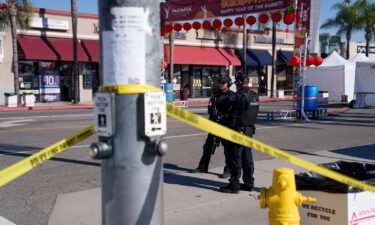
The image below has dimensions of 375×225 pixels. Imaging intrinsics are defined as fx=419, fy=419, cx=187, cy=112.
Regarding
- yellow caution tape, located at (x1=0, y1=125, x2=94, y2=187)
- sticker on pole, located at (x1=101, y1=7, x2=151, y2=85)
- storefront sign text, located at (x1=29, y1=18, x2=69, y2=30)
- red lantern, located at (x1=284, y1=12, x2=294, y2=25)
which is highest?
storefront sign text, located at (x1=29, y1=18, x2=69, y2=30)

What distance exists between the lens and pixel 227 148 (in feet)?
20.2

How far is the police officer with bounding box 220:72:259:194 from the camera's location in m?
6.04

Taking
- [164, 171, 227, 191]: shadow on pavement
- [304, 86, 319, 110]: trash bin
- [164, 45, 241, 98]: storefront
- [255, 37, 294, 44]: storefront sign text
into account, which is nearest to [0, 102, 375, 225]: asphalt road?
[164, 171, 227, 191]: shadow on pavement

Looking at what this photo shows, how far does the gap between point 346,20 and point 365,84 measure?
19295mm

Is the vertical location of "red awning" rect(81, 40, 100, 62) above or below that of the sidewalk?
above

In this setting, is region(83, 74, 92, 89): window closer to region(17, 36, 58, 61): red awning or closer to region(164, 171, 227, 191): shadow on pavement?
region(17, 36, 58, 61): red awning

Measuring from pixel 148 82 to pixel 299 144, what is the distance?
923cm

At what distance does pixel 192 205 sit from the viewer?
218 inches

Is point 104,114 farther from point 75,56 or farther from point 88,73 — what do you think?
point 88,73

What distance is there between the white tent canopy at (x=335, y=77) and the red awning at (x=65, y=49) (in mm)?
15943

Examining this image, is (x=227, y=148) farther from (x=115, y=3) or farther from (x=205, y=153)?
(x=115, y=3)

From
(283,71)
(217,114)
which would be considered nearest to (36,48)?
(217,114)

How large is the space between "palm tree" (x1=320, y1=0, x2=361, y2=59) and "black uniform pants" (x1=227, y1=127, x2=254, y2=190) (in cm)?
3883

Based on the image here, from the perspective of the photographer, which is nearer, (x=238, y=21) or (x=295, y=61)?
(x=295, y=61)
